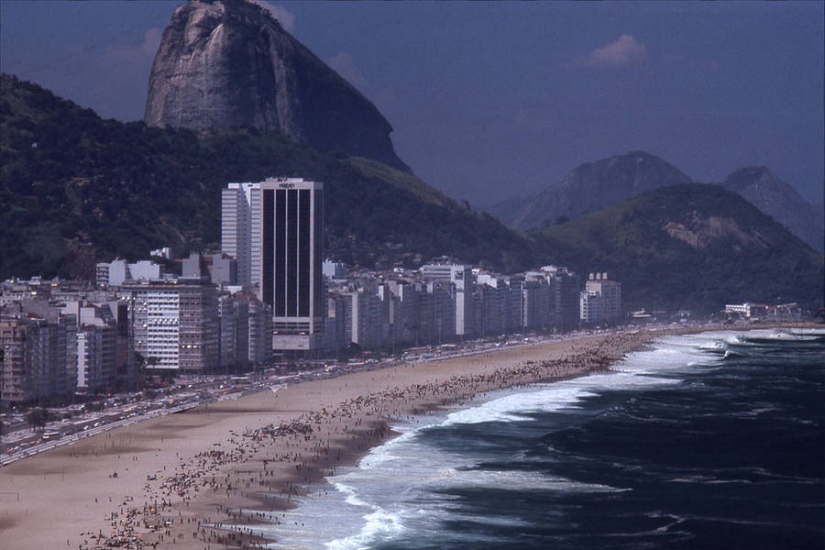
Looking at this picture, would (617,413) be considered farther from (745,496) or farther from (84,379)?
(84,379)

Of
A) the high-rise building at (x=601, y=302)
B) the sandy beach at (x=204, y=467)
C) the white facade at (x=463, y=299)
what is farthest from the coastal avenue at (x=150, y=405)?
the high-rise building at (x=601, y=302)

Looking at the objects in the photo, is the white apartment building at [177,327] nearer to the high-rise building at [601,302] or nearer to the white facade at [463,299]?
the white facade at [463,299]

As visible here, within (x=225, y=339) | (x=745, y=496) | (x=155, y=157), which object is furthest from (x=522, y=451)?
(x=155, y=157)

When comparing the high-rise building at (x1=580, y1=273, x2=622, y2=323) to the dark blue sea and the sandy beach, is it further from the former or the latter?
the dark blue sea

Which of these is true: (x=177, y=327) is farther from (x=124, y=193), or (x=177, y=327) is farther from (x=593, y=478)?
(x=124, y=193)

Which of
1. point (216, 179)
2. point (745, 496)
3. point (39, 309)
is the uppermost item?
point (216, 179)

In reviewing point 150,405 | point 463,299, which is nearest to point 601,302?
point 463,299

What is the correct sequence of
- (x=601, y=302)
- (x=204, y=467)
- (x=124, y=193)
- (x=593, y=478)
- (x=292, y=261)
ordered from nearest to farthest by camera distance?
(x=593, y=478) → (x=204, y=467) → (x=292, y=261) → (x=124, y=193) → (x=601, y=302)
